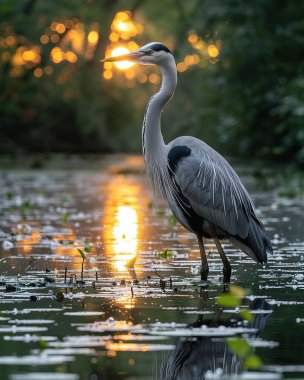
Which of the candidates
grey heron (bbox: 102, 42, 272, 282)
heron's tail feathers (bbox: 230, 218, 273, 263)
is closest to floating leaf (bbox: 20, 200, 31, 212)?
grey heron (bbox: 102, 42, 272, 282)

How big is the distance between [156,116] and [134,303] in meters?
2.66

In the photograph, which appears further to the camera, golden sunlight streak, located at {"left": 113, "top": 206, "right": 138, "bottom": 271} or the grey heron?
golden sunlight streak, located at {"left": 113, "top": 206, "right": 138, "bottom": 271}

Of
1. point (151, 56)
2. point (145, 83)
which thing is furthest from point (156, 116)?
point (145, 83)

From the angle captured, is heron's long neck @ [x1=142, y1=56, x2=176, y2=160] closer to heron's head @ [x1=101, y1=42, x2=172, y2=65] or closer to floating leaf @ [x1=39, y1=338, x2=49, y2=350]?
heron's head @ [x1=101, y1=42, x2=172, y2=65]

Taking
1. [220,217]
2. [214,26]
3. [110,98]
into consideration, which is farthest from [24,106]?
[220,217]

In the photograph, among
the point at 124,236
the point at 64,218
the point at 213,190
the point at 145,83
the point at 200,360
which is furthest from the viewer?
the point at 145,83

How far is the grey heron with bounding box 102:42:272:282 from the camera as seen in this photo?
9.95 meters

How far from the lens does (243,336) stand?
689 centimetres

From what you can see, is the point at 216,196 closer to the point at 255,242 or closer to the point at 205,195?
the point at 205,195

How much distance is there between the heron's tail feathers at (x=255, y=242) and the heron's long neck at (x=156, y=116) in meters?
1.07

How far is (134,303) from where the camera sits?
27.3 feet

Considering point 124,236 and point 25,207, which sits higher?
point 25,207

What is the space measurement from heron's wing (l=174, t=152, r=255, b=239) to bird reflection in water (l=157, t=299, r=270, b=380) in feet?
9.60

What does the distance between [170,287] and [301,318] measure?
6.26 ft
